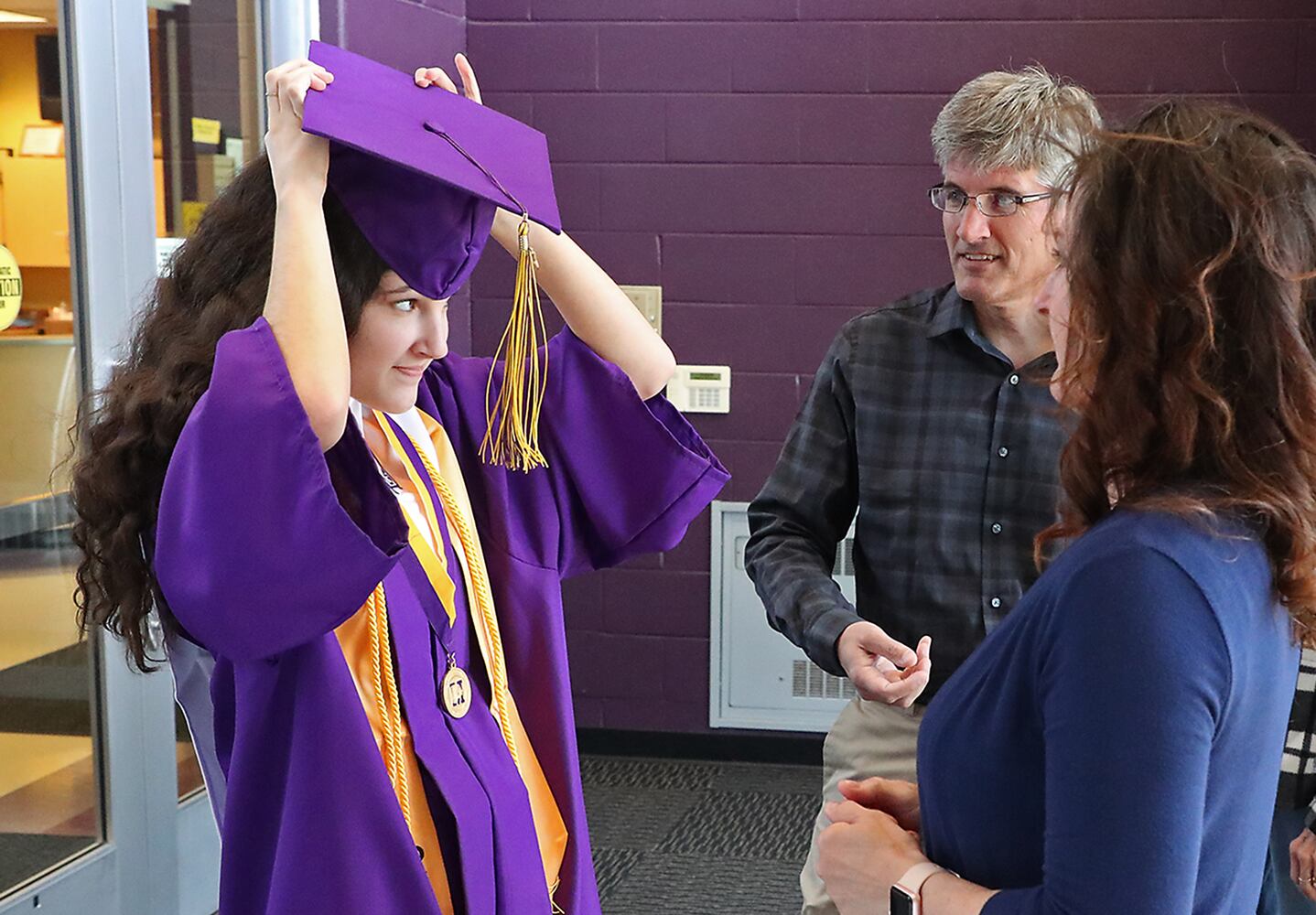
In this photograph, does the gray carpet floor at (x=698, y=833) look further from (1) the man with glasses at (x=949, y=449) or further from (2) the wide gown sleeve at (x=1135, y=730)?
(2) the wide gown sleeve at (x=1135, y=730)

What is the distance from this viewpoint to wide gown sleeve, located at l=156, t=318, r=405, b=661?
3.91 feet

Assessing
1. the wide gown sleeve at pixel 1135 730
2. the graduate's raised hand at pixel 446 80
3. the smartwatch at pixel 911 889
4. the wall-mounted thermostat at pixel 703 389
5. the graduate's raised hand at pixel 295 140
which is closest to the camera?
the wide gown sleeve at pixel 1135 730

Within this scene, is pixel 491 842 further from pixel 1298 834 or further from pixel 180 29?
pixel 180 29

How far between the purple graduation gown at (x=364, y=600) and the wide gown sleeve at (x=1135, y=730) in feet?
1.96

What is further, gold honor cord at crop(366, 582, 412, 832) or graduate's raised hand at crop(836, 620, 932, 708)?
graduate's raised hand at crop(836, 620, 932, 708)

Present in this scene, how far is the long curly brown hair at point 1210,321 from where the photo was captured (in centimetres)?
99

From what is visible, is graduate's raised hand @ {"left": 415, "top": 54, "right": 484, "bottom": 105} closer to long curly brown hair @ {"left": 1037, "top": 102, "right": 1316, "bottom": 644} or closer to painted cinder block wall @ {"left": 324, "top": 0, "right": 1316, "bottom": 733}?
long curly brown hair @ {"left": 1037, "top": 102, "right": 1316, "bottom": 644}

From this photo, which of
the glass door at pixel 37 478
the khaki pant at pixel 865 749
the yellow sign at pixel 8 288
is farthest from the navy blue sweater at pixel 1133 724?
the yellow sign at pixel 8 288

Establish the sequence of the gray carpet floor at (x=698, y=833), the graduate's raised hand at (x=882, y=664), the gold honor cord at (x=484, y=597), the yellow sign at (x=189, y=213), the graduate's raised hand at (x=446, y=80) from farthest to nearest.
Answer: the gray carpet floor at (x=698, y=833) < the yellow sign at (x=189, y=213) < the graduate's raised hand at (x=882, y=664) < the gold honor cord at (x=484, y=597) < the graduate's raised hand at (x=446, y=80)

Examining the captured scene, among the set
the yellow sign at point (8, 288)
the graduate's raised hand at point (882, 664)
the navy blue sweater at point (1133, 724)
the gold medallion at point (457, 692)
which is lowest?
the graduate's raised hand at point (882, 664)

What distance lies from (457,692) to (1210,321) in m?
0.80

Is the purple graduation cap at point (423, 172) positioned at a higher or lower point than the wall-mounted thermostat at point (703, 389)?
higher

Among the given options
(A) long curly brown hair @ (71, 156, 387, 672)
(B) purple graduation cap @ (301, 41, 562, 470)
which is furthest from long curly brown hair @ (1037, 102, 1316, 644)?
(A) long curly brown hair @ (71, 156, 387, 672)

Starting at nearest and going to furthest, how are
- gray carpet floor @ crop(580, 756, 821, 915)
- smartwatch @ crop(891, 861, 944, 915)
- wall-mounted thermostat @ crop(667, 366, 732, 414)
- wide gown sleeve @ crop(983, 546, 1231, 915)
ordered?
wide gown sleeve @ crop(983, 546, 1231, 915) < smartwatch @ crop(891, 861, 944, 915) < gray carpet floor @ crop(580, 756, 821, 915) < wall-mounted thermostat @ crop(667, 366, 732, 414)
